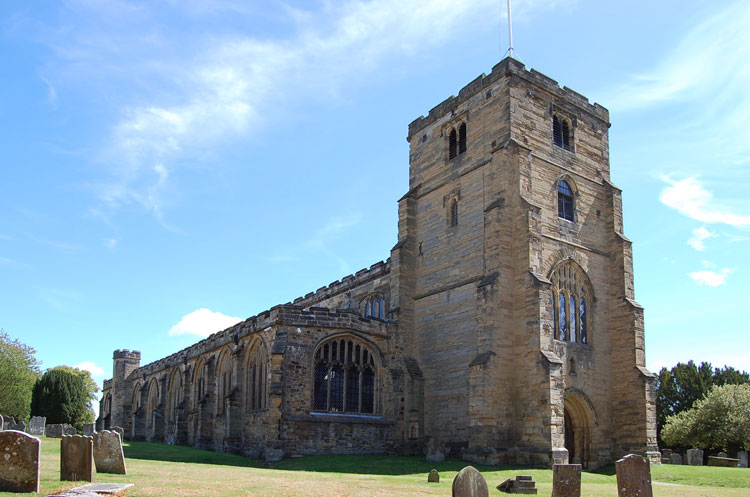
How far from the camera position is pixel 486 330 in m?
24.8

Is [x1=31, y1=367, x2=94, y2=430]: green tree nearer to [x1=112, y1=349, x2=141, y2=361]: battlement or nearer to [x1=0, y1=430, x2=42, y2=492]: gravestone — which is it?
[x1=112, y1=349, x2=141, y2=361]: battlement

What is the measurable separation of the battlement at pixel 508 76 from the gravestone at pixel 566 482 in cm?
1886

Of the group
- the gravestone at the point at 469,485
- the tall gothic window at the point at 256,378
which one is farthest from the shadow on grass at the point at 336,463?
the gravestone at the point at 469,485

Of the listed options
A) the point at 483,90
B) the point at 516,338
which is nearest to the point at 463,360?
the point at 516,338

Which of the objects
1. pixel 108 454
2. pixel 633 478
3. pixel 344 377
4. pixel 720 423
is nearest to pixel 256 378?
pixel 344 377

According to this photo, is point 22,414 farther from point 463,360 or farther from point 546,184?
point 546,184

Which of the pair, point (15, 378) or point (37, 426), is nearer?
point (37, 426)

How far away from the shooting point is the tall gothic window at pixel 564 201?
28.5 meters

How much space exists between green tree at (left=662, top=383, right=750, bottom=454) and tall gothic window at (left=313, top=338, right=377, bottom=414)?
818 inches

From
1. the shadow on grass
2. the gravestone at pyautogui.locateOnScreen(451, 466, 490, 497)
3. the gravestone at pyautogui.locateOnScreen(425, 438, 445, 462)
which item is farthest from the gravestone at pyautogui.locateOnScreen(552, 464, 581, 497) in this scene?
the gravestone at pyautogui.locateOnScreen(425, 438, 445, 462)

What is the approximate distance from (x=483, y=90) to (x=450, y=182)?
13.8 ft

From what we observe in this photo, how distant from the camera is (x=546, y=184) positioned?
2814 centimetres

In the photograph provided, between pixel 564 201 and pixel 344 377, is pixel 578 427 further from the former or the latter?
pixel 344 377

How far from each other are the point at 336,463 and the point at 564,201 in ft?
47.6
